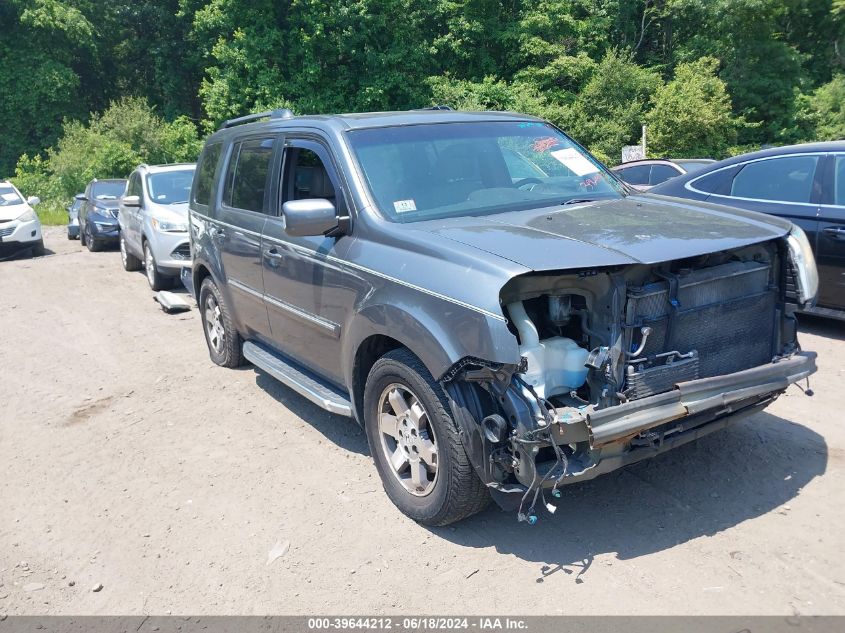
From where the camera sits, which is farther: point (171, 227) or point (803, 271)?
point (171, 227)

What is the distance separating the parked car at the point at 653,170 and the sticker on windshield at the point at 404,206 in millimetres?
7748

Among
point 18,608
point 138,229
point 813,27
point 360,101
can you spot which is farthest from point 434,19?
point 18,608

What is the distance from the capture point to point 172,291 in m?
11.0

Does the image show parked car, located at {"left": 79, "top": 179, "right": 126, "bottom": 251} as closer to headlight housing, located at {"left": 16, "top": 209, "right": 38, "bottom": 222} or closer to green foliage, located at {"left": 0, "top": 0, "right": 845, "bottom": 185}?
headlight housing, located at {"left": 16, "top": 209, "right": 38, "bottom": 222}

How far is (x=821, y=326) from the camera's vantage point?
7.13m

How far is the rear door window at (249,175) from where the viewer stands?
5.42 m

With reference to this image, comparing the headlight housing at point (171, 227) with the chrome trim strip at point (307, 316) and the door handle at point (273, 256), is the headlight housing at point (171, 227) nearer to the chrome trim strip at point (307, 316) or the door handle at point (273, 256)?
the chrome trim strip at point (307, 316)

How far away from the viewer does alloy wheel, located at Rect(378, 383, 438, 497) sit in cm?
378

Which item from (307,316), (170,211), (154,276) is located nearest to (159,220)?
(170,211)

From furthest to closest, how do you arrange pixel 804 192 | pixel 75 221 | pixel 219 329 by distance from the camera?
pixel 75 221
pixel 219 329
pixel 804 192

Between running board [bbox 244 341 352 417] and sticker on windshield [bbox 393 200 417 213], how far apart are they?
1.20 m

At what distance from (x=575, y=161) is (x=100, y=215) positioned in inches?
528

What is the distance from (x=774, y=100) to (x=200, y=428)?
91.1ft

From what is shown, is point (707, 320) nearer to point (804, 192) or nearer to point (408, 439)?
point (408, 439)
